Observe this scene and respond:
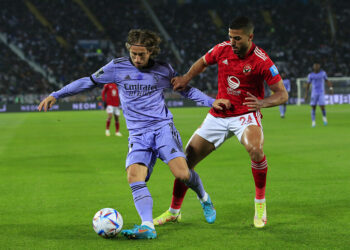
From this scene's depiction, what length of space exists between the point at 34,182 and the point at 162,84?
427 centimetres

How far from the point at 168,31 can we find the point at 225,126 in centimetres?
4936

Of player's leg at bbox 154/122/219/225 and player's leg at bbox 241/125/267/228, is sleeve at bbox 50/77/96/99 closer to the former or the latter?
player's leg at bbox 154/122/219/225

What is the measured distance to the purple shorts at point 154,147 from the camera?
568 cm

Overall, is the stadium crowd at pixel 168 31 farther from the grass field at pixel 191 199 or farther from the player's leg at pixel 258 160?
A: the player's leg at pixel 258 160

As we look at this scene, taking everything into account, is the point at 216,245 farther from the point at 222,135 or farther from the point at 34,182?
the point at 34,182

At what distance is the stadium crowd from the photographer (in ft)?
156

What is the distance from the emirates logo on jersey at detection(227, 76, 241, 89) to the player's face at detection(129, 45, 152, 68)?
1.02 meters

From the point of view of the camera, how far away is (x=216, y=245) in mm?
5113

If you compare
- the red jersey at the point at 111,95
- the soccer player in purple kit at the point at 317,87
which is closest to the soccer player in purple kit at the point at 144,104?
the red jersey at the point at 111,95

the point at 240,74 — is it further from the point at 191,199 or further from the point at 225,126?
the point at 191,199

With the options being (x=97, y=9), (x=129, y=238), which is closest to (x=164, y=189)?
(x=129, y=238)

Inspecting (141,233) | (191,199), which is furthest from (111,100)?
(141,233)

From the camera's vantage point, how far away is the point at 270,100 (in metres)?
5.87

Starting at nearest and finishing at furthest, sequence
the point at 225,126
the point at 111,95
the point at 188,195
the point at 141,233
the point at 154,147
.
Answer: the point at 141,233
the point at 154,147
the point at 225,126
the point at 188,195
the point at 111,95
